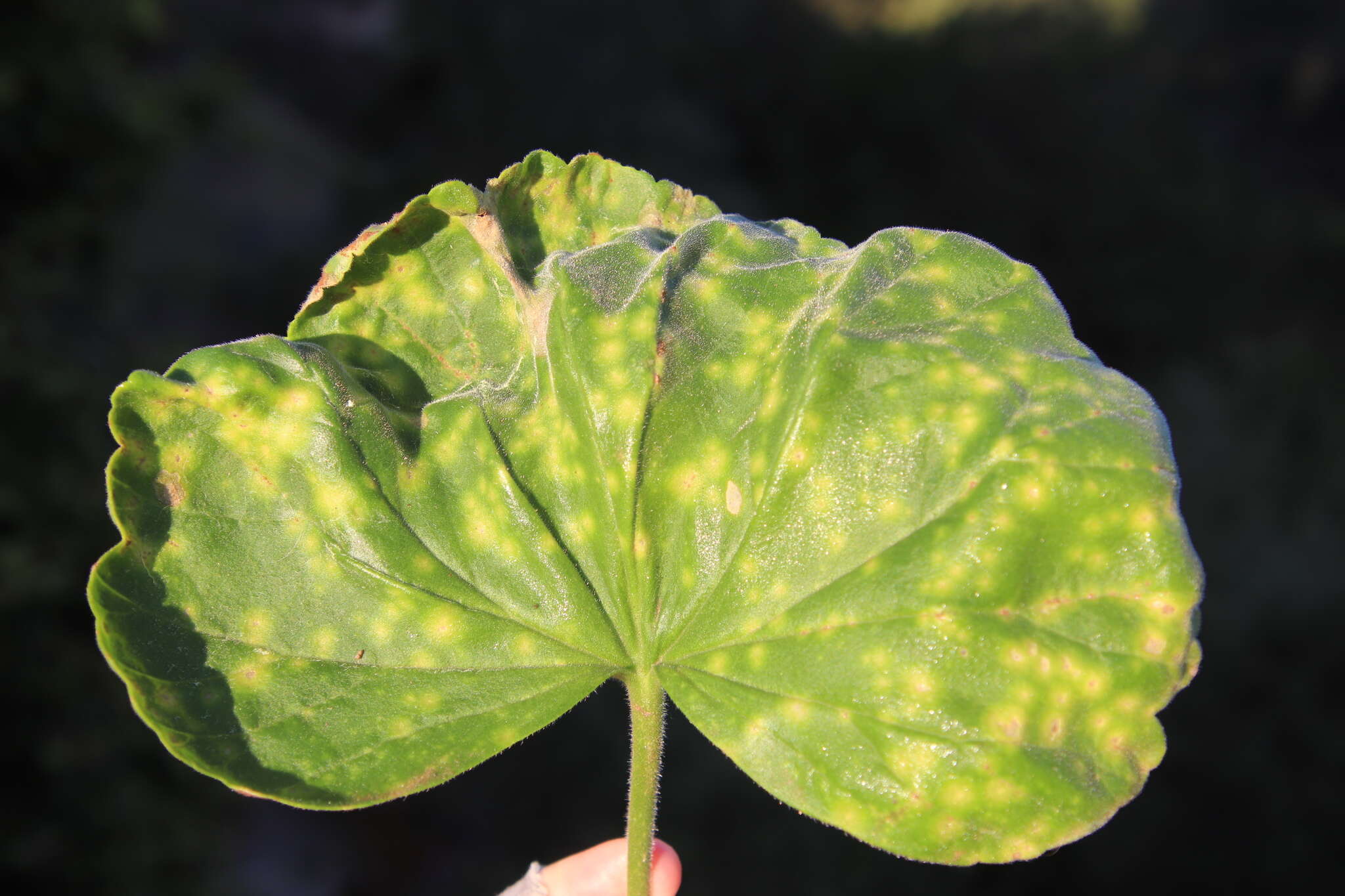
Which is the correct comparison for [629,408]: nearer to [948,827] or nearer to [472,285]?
[472,285]

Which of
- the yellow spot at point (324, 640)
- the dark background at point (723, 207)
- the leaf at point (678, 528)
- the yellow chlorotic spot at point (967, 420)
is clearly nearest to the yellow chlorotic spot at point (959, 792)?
the leaf at point (678, 528)

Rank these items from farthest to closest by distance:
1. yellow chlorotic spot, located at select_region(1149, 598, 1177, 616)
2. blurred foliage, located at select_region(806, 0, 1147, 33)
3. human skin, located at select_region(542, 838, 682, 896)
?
1. blurred foliage, located at select_region(806, 0, 1147, 33)
2. human skin, located at select_region(542, 838, 682, 896)
3. yellow chlorotic spot, located at select_region(1149, 598, 1177, 616)

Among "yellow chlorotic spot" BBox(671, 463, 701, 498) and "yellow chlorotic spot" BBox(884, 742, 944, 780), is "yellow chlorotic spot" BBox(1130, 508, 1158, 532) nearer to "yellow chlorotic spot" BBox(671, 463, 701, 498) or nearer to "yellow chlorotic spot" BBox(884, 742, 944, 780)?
"yellow chlorotic spot" BBox(884, 742, 944, 780)

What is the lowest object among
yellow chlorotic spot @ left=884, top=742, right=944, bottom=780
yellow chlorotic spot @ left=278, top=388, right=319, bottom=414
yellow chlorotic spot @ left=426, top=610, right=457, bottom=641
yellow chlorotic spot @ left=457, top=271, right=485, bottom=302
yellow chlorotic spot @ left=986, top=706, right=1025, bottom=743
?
yellow chlorotic spot @ left=884, top=742, right=944, bottom=780

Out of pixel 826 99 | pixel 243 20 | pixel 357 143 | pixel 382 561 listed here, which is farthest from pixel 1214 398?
pixel 243 20

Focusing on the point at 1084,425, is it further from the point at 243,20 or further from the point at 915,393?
the point at 243,20

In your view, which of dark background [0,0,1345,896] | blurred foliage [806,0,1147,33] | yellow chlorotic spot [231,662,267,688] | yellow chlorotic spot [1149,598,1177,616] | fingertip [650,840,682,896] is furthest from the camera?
blurred foliage [806,0,1147,33]

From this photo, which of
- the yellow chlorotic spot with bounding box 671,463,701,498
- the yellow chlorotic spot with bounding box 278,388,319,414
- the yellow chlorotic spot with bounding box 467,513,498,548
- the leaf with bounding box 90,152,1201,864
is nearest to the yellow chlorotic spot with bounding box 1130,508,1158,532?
the leaf with bounding box 90,152,1201,864

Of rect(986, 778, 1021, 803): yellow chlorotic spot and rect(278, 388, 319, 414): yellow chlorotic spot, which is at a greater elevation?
rect(278, 388, 319, 414): yellow chlorotic spot
